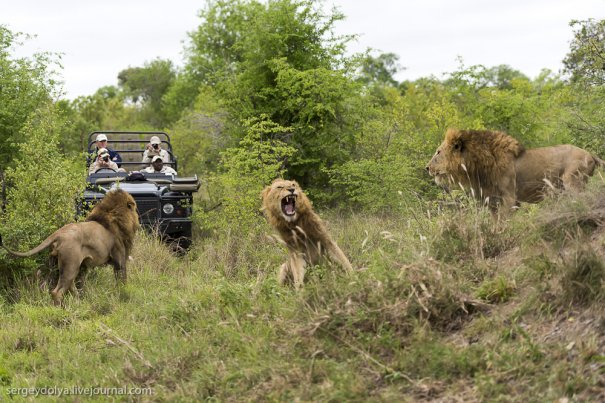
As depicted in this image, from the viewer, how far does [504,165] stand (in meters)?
8.76

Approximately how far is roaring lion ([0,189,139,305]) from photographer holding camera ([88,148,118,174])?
11.9ft

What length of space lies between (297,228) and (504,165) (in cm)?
300

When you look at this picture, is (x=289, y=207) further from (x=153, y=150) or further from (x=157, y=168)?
(x=153, y=150)

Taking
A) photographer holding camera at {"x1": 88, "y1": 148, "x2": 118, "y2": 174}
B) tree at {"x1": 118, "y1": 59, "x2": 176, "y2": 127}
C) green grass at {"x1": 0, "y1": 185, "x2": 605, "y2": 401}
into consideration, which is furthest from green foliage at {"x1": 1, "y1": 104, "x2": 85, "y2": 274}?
tree at {"x1": 118, "y1": 59, "x2": 176, "y2": 127}

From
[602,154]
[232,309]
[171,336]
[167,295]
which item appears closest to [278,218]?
[232,309]

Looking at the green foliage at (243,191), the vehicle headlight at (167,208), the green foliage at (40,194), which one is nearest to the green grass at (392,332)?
the green foliage at (40,194)

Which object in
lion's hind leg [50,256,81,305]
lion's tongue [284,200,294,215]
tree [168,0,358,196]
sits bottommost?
lion's hind leg [50,256,81,305]

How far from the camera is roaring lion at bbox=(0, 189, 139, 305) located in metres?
8.90

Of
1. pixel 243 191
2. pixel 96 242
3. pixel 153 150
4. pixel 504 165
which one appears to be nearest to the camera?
pixel 504 165

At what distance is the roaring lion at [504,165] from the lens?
344 inches

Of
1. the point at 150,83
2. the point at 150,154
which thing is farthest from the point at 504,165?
the point at 150,83

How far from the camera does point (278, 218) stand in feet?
23.4

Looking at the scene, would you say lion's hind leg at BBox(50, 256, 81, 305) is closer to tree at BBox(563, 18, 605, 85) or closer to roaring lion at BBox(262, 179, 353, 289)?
roaring lion at BBox(262, 179, 353, 289)

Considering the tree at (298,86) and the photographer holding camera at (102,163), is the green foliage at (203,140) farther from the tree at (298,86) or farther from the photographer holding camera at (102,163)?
the photographer holding camera at (102,163)
